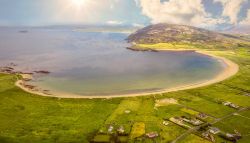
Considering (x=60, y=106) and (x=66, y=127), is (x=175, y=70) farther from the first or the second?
(x=66, y=127)

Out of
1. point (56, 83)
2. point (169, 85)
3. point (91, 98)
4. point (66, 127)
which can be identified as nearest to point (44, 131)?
point (66, 127)

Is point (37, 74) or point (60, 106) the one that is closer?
point (60, 106)

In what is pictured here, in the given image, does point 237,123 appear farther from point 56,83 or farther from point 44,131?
point 56,83

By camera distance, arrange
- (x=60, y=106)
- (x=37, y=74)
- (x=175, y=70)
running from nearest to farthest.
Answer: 1. (x=60, y=106)
2. (x=37, y=74)
3. (x=175, y=70)

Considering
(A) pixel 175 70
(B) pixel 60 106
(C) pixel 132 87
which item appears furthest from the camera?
(A) pixel 175 70

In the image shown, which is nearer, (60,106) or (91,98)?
(60,106)

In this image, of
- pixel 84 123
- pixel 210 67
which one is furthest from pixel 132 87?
pixel 210 67

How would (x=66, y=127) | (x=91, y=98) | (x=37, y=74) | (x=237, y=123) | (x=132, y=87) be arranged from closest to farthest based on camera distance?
(x=66, y=127) < (x=237, y=123) < (x=91, y=98) < (x=132, y=87) < (x=37, y=74)
